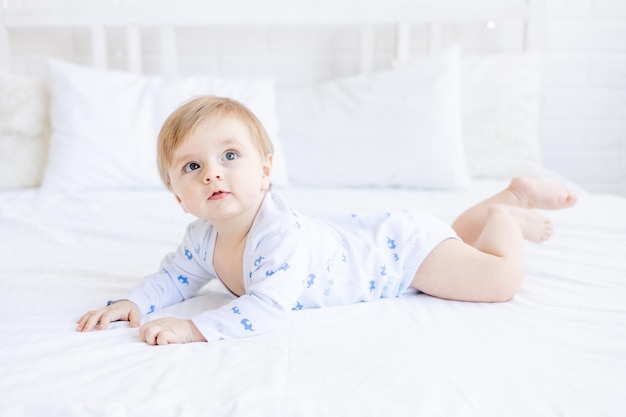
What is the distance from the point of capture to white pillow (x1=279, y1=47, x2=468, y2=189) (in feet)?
5.81

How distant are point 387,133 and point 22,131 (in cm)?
100

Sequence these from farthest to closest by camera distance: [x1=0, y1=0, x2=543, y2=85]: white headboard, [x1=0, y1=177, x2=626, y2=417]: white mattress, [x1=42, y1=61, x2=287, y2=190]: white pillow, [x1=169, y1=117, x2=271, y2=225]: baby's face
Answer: [x1=0, y1=0, x2=543, y2=85]: white headboard, [x1=42, y1=61, x2=287, y2=190]: white pillow, [x1=169, y1=117, x2=271, y2=225]: baby's face, [x1=0, y1=177, x2=626, y2=417]: white mattress

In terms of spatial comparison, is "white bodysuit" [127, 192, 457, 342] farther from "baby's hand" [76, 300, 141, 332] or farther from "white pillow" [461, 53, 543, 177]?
"white pillow" [461, 53, 543, 177]

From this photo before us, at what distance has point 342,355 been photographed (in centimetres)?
76

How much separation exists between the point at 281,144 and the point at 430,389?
127cm

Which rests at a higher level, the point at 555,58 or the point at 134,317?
the point at 555,58

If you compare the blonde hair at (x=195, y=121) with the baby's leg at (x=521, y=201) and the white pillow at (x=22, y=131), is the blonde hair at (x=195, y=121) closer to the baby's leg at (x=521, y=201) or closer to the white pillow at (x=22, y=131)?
the baby's leg at (x=521, y=201)

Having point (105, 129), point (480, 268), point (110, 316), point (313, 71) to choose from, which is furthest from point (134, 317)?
point (313, 71)

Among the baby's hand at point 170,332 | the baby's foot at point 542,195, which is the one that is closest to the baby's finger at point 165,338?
the baby's hand at point 170,332

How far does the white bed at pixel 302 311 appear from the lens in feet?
2.18

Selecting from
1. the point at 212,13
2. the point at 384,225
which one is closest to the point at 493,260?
the point at 384,225

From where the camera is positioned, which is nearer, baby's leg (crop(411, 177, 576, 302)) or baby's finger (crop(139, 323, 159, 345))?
baby's finger (crop(139, 323, 159, 345))

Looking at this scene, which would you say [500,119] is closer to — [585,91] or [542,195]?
[585,91]

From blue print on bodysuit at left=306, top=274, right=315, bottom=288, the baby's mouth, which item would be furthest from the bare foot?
the baby's mouth
